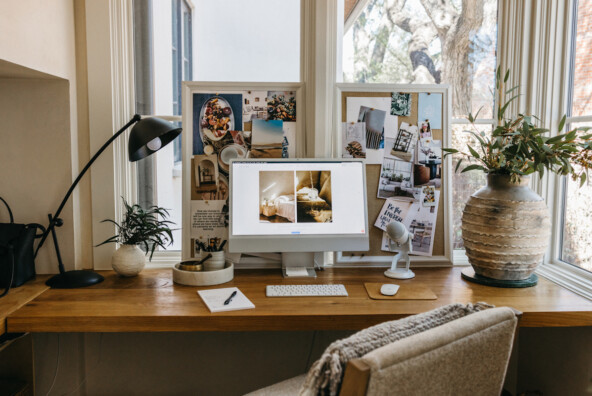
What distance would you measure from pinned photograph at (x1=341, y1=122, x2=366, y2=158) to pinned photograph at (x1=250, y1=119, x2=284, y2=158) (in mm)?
281

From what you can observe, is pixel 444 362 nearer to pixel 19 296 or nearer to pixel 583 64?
pixel 19 296

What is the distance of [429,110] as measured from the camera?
2010 mm

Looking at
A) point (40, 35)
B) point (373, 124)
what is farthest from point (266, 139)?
point (40, 35)

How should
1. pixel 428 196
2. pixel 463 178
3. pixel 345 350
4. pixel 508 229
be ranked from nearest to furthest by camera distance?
pixel 345 350
pixel 508 229
pixel 428 196
pixel 463 178

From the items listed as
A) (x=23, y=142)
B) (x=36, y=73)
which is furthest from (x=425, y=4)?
(x=23, y=142)

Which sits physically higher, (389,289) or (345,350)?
(345,350)

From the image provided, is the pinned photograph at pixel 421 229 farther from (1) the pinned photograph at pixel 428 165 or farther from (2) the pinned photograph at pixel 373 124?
(2) the pinned photograph at pixel 373 124

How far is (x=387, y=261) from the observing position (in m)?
1.96

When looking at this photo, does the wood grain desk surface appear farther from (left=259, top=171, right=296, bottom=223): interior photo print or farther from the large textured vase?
(left=259, top=171, right=296, bottom=223): interior photo print

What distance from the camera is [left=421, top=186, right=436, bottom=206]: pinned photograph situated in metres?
1.99

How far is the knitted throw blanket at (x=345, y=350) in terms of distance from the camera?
2.57ft

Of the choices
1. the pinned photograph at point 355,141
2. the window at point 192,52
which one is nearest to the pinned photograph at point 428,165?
the pinned photograph at point 355,141

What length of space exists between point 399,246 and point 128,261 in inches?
42.0

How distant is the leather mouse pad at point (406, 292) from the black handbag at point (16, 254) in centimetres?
125
